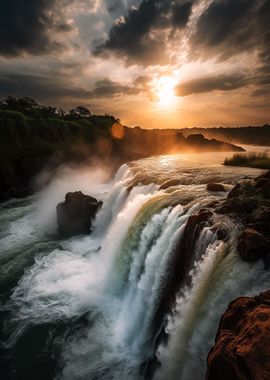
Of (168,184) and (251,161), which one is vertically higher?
(168,184)

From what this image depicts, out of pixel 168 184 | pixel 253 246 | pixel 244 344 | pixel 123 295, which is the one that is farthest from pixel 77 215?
pixel 244 344

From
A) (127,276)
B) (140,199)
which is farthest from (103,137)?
(127,276)

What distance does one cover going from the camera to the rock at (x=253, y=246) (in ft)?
23.0

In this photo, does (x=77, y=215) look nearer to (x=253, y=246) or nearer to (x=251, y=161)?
(x=253, y=246)

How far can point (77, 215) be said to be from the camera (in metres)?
21.0

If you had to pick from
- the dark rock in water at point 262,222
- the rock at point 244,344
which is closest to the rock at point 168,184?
the dark rock in water at point 262,222

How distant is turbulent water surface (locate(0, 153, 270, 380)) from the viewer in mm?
6852

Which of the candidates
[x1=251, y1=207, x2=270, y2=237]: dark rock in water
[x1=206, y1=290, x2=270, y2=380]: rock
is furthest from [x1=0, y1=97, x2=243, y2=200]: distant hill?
[x1=206, y1=290, x2=270, y2=380]: rock

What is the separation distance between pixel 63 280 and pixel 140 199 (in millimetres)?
6418

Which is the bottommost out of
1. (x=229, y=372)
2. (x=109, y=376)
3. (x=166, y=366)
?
(x=109, y=376)

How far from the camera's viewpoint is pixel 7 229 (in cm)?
2189

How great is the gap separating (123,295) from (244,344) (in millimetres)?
8666

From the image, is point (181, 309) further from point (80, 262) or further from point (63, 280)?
point (80, 262)

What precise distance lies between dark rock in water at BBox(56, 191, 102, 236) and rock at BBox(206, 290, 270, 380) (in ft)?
54.1
